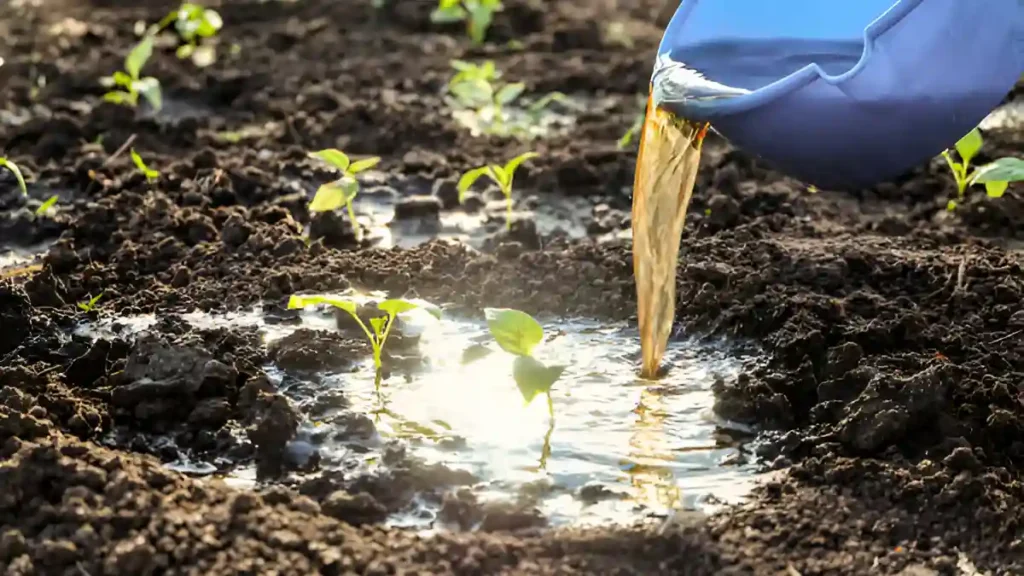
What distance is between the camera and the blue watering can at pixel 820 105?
108 inches

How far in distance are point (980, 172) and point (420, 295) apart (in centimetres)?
143

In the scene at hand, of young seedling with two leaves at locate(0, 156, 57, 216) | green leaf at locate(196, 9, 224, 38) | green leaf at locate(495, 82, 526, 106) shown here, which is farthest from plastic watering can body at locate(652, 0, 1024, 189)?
green leaf at locate(196, 9, 224, 38)

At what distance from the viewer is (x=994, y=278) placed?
3.55 m

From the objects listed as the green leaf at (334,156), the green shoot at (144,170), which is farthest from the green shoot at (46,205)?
the green leaf at (334,156)

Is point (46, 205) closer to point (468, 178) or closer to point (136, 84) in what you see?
point (136, 84)

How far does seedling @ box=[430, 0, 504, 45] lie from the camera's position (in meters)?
5.89

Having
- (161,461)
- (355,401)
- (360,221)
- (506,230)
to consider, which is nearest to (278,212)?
(360,221)

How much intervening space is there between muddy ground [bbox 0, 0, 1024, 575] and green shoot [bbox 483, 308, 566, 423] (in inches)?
10.2

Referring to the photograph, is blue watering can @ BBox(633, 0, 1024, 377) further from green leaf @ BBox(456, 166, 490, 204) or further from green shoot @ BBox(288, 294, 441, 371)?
green leaf @ BBox(456, 166, 490, 204)

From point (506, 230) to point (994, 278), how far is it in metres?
1.34

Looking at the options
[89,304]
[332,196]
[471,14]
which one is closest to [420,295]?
[332,196]

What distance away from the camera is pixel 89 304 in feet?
11.6

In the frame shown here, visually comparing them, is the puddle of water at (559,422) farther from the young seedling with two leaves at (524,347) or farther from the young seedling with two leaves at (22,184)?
the young seedling with two leaves at (22,184)

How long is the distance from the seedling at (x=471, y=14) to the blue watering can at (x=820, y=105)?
2644 mm
